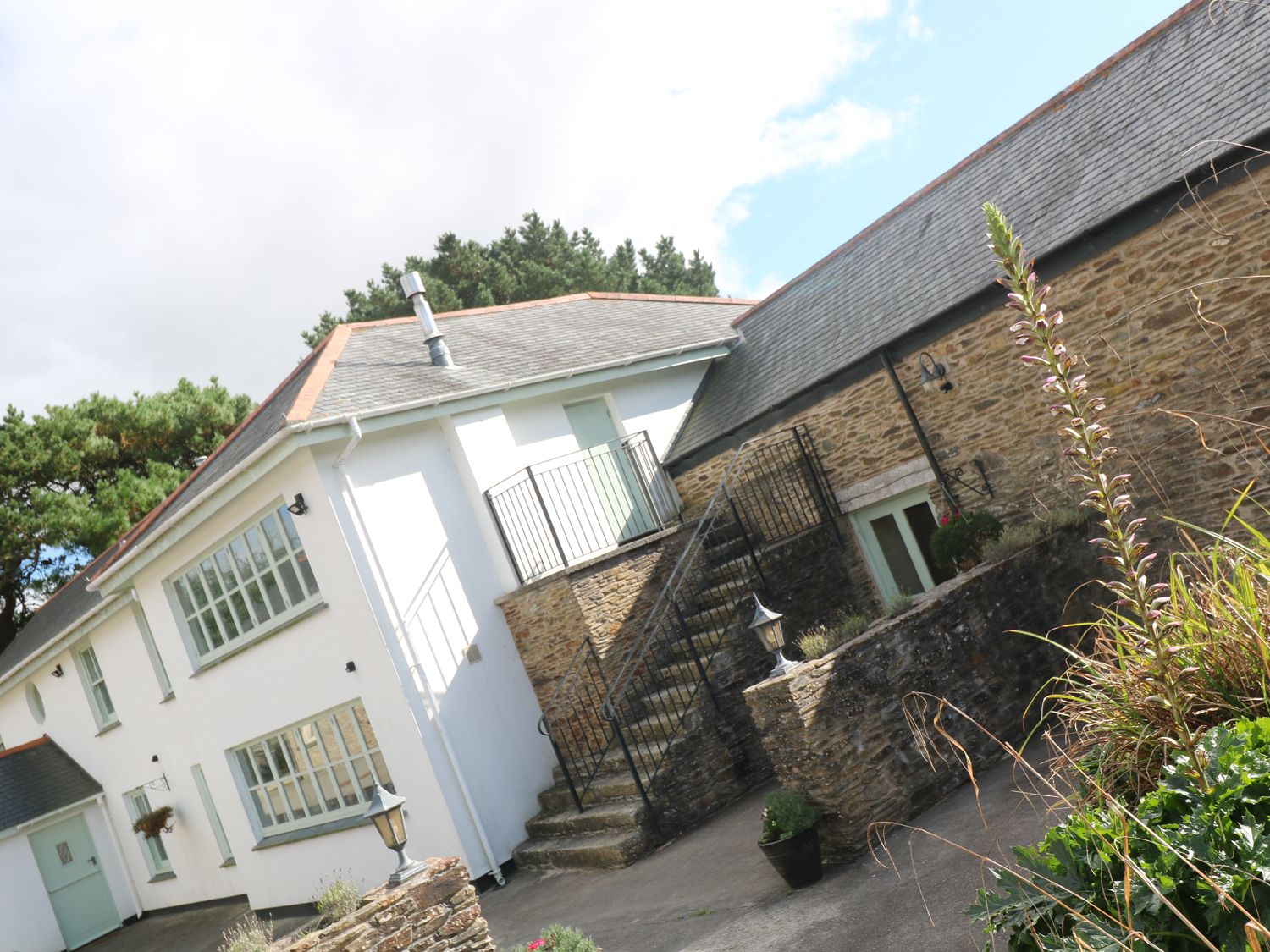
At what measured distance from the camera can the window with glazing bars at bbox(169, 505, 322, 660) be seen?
40.7 ft

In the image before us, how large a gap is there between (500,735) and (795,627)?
3.59 m

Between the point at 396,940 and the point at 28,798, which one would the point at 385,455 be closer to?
the point at 396,940

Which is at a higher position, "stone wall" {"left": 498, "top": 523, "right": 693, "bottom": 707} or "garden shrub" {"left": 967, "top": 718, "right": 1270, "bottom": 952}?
"stone wall" {"left": 498, "top": 523, "right": 693, "bottom": 707}

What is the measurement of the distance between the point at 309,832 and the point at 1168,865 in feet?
40.2

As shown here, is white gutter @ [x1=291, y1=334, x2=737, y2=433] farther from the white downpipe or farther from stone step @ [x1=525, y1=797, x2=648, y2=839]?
stone step @ [x1=525, y1=797, x2=648, y2=839]

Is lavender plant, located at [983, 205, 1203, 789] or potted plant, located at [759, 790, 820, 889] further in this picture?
potted plant, located at [759, 790, 820, 889]

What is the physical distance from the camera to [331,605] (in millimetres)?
11852

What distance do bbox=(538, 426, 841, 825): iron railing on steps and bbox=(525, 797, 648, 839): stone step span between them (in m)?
0.17

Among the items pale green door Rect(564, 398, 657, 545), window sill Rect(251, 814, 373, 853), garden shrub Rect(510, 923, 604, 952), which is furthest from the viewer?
pale green door Rect(564, 398, 657, 545)

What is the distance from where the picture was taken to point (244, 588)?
43.8 feet

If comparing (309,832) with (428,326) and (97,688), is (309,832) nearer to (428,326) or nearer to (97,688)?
(428,326)

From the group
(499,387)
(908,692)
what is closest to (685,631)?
(908,692)

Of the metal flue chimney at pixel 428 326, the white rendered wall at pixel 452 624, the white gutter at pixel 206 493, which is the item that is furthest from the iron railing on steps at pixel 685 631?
the metal flue chimney at pixel 428 326

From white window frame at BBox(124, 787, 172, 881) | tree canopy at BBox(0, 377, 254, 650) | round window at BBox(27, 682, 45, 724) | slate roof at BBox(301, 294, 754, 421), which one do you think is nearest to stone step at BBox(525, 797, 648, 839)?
slate roof at BBox(301, 294, 754, 421)
